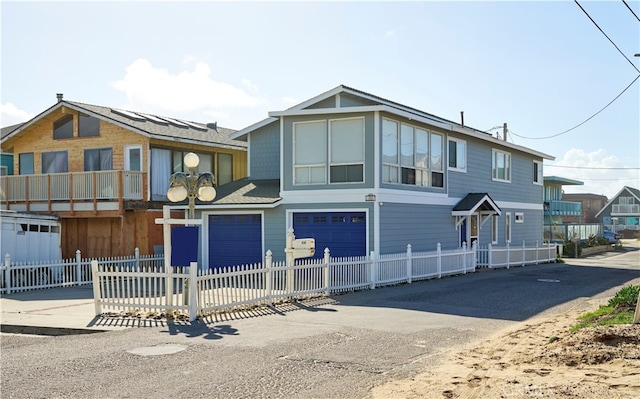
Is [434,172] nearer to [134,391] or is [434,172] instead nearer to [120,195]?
[120,195]

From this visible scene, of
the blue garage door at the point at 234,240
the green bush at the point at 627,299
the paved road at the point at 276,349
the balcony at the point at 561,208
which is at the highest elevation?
the balcony at the point at 561,208

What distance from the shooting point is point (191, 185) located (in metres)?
14.3

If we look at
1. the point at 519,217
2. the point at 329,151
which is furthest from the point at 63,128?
the point at 519,217

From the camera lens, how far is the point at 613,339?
8945 mm

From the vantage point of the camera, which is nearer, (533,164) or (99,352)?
(99,352)

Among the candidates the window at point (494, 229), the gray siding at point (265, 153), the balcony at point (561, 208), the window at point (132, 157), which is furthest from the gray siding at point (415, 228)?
the balcony at point (561, 208)

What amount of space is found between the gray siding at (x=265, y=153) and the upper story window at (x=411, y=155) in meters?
5.50

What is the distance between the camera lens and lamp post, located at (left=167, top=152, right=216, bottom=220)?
13.8 m

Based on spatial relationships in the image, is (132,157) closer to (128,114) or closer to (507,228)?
(128,114)

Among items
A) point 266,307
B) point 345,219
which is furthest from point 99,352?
point 345,219

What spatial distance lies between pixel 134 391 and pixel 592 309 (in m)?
10.4

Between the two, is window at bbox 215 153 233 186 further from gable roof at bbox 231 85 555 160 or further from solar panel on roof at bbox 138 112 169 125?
gable roof at bbox 231 85 555 160

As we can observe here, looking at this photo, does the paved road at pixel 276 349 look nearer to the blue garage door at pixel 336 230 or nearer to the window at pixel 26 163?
the blue garage door at pixel 336 230

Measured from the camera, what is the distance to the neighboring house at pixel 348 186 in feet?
68.4
